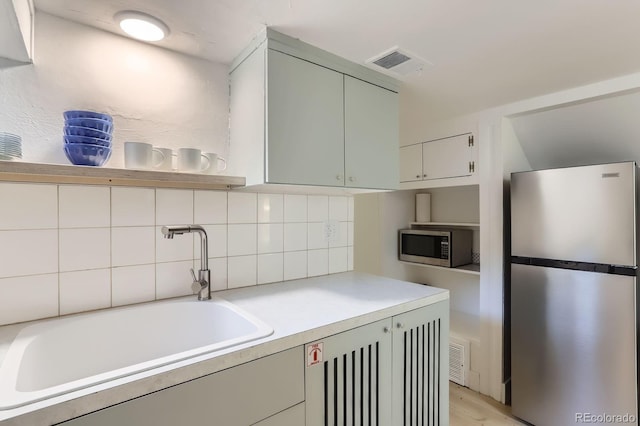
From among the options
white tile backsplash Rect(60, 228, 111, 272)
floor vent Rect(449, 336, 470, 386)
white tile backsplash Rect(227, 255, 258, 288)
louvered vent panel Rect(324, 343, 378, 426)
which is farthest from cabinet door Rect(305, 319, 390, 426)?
floor vent Rect(449, 336, 470, 386)

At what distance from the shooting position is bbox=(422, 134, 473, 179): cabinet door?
2.35m

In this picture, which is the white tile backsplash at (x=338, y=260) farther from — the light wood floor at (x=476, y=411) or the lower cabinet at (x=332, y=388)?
the light wood floor at (x=476, y=411)

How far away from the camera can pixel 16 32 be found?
95cm

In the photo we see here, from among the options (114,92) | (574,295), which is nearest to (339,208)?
(114,92)

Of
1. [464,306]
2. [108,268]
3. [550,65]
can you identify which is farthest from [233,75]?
[464,306]

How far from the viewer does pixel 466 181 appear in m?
2.35

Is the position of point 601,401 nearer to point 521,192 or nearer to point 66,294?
point 521,192

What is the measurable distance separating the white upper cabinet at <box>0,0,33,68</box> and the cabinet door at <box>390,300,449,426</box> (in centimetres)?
158

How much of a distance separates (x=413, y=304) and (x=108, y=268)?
1238mm

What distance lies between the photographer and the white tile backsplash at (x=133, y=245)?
1216 millimetres

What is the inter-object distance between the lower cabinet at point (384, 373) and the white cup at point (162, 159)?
88cm

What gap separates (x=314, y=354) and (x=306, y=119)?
0.94 m

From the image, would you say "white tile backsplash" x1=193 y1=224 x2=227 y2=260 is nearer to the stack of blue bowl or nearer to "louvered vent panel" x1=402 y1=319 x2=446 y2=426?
the stack of blue bowl

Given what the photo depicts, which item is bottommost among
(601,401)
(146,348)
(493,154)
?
(601,401)
